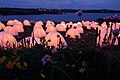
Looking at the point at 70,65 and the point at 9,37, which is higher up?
the point at 70,65

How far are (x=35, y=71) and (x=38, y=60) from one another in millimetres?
294

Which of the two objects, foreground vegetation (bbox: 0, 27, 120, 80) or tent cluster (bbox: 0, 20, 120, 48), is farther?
tent cluster (bbox: 0, 20, 120, 48)

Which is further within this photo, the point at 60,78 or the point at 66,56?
the point at 66,56

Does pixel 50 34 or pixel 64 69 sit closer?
pixel 64 69

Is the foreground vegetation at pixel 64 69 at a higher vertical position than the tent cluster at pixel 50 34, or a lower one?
higher

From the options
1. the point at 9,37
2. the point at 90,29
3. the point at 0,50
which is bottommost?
the point at 90,29

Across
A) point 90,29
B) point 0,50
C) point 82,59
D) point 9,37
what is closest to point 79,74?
point 82,59

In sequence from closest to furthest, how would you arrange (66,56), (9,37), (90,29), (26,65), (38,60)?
(26,65) → (38,60) → (66,56) → (9,37) → (90,29)

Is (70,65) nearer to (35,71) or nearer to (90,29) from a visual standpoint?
(35,71)

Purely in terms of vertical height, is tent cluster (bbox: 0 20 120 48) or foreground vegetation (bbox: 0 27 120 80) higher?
foreground vegetation (bbox: 0 27 120 80)

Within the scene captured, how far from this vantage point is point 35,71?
5.34 meters

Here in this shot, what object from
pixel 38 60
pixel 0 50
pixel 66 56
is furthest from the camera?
pixel 0 50

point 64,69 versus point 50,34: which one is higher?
point 64,69

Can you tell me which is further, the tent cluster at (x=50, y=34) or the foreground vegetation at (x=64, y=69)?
the tent cluster at (x=50, y=34)
